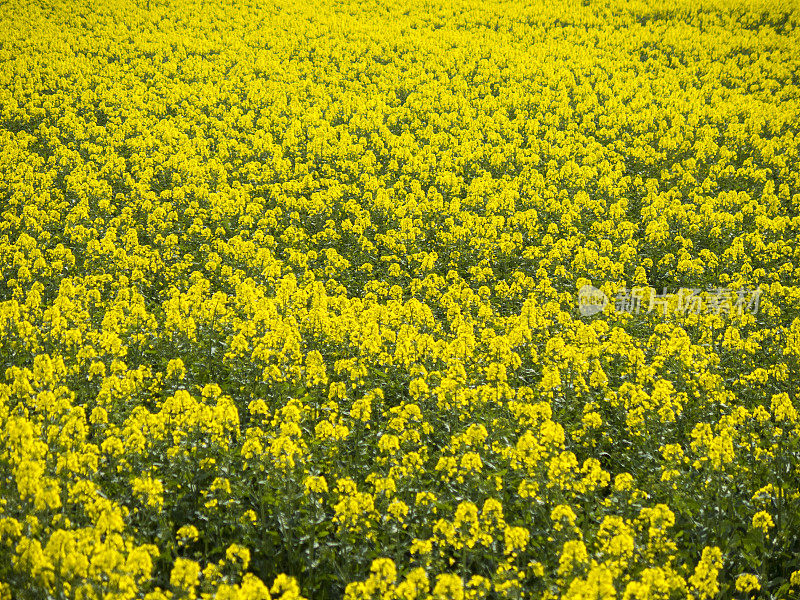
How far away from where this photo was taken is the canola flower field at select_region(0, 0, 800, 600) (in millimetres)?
5688

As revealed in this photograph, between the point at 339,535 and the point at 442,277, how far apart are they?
5884mm

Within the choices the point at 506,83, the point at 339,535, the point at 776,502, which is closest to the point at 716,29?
the point at 506,83

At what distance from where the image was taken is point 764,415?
7.11m

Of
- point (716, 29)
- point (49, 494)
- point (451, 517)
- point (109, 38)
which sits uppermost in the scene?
point (716, 29)

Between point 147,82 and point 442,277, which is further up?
point 147,82

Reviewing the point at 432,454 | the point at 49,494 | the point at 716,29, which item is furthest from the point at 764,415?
the point at 716,29

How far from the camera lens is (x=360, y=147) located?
640 inches

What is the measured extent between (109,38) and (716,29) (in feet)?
76.5

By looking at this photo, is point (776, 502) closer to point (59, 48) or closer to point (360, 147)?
point (360, 147)

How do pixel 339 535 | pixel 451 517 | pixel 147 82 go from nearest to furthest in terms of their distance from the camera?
pixel 339 535 < pixel 451 517 < pixel 147 82

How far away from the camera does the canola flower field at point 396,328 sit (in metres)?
5.69

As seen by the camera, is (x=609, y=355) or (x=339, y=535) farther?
(x=609, y=355)

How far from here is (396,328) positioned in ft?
30.5

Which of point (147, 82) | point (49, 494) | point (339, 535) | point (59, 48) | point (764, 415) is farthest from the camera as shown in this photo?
point (59, 48)
